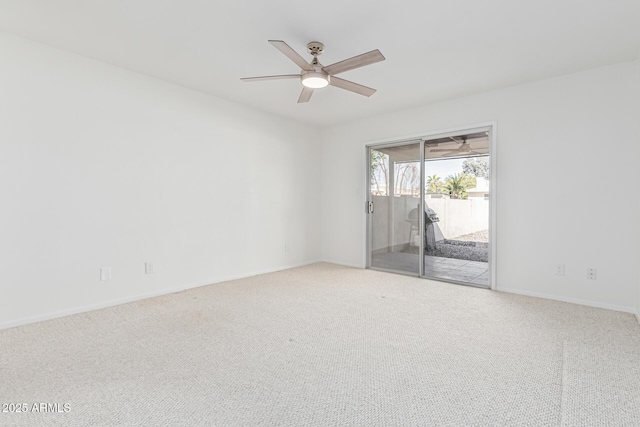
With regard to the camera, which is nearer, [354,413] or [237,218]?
[354,413]

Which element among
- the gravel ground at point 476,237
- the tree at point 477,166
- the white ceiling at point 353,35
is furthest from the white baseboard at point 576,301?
the white ceiling at point 353,35

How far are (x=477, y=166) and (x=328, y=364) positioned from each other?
317 centimetres

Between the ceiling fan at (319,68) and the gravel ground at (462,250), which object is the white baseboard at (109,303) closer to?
the ceiling fan at (319,68)

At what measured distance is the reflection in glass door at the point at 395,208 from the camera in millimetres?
4555

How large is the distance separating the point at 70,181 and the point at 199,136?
4.68 feet

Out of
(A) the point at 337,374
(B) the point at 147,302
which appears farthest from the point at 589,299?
(B) the point at 147,302

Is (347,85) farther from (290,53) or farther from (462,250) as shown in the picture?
(462,250)

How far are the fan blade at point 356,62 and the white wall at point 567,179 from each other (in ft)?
7.04

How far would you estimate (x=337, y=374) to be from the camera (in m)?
1.91

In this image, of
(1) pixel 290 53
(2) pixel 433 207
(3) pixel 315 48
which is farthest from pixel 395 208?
(1) pixel 290 53

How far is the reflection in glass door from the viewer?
4.55m

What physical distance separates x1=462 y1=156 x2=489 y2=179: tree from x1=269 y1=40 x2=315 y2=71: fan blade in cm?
251

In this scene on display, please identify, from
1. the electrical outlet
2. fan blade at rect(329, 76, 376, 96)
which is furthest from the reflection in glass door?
the electrical outlet

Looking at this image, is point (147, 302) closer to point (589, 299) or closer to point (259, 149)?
point (259, 149)
